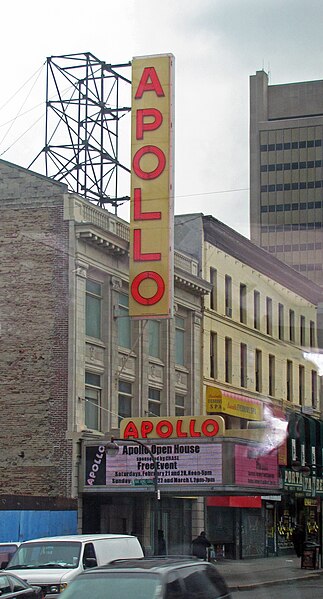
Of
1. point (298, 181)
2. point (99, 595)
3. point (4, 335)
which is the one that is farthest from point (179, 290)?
point (99, 595)

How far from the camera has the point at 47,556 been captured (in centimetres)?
2086

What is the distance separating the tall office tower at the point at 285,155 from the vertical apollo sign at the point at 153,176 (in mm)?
11739

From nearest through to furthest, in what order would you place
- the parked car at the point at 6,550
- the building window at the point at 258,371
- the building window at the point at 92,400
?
the parked car at the point at 6,550 → the building window at the point at 92,400 → the building window at the point at 258,371

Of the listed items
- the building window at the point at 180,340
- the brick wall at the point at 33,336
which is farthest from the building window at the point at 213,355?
the brick wall at the point at 33,336

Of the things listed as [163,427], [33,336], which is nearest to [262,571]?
[163,427]

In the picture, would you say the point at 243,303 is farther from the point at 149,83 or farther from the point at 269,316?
the point at 149,83

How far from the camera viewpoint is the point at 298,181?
25172 mm

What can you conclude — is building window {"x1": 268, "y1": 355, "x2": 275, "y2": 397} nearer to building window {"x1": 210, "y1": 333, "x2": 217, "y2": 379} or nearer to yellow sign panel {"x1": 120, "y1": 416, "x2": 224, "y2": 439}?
yellow sign panel {"x1": 120, "y1": 416, "x2": 224, "y2": 439}

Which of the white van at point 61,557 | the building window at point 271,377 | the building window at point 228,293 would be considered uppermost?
the building window at point 228,293

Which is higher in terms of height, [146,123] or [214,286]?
[146,123]

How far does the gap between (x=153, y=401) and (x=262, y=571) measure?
29.2 ft

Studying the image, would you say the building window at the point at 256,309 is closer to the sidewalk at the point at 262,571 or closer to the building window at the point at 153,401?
the building window at the point at 153,401

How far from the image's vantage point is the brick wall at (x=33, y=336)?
3769 cm

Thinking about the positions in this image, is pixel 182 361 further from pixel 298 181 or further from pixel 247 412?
pixel 298 181
